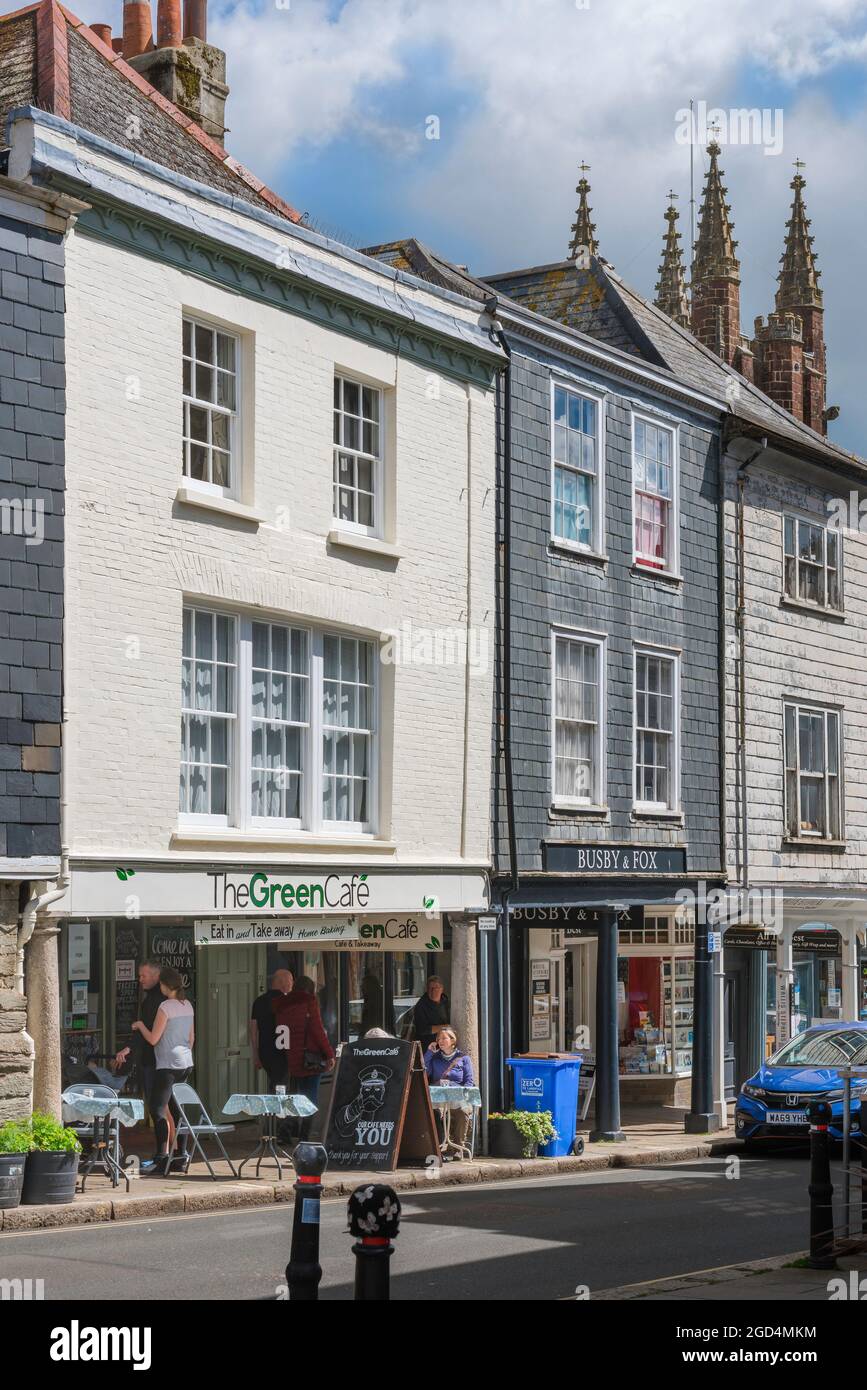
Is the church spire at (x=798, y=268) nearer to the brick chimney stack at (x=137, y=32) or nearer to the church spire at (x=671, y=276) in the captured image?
the church spire at (x=671, y=276)

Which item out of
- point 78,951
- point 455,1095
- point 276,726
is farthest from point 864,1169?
point 78,951

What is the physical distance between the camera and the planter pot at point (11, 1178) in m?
13.9

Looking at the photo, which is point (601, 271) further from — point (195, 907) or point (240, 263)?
point (195, 907)

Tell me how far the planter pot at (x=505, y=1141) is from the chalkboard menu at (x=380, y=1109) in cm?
192

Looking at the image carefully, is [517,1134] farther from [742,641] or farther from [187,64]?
[187,64]

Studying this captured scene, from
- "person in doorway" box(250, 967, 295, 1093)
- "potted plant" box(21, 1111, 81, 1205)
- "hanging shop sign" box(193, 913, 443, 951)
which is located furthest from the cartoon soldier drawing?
"potted plant" box(21, 1111, 81, 1205)

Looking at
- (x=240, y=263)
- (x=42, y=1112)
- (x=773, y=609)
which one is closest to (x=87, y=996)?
(x=42, y=1112)

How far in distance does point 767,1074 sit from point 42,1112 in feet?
31.1

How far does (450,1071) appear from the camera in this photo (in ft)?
62.4

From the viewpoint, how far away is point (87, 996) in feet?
61.2

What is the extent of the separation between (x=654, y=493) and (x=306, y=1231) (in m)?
17.6

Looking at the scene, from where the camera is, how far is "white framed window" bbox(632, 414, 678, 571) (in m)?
24.5

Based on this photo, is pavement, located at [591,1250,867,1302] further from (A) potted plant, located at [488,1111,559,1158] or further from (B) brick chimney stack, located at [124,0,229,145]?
(B) brick chimney stack, located at [124,0,229,145]

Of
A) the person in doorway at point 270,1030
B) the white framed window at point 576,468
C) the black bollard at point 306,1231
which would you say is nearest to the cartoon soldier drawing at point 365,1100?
the person in doorway at point 270,1030
